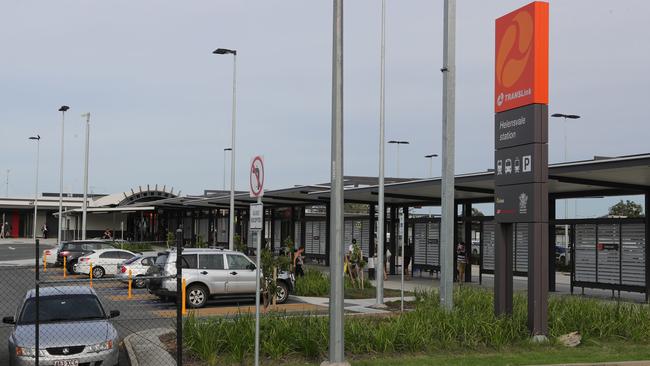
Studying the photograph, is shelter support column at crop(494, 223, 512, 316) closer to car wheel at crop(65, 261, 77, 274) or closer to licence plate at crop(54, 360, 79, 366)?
licence plate at crop(54, 360, 79, 366)

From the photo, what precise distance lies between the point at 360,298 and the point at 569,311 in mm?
9125

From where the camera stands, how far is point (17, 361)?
1041 cm

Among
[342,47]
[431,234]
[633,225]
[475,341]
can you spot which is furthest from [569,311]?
[431,234]

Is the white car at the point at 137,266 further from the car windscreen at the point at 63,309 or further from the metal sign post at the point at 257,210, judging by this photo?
the metal sign post at the point at 257,210

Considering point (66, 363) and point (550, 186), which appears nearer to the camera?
point (66, 363)

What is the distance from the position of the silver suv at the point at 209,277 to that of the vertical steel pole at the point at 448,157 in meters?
6.88

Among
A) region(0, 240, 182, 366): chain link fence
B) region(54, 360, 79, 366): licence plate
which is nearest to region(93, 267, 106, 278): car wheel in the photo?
region(0, 240, 182, 366): chain link fence

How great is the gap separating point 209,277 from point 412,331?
9.36 metres

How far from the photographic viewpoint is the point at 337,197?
1061 cm

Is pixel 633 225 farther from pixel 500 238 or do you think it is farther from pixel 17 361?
pixel 17 361

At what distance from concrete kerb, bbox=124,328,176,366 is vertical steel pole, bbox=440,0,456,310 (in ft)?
18.6

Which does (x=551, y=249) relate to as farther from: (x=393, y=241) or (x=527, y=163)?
(x=527, y=163)

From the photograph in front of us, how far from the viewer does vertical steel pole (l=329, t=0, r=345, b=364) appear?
34.6 feet

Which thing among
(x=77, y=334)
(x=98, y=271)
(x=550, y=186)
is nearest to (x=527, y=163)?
(x=77, y=334)
